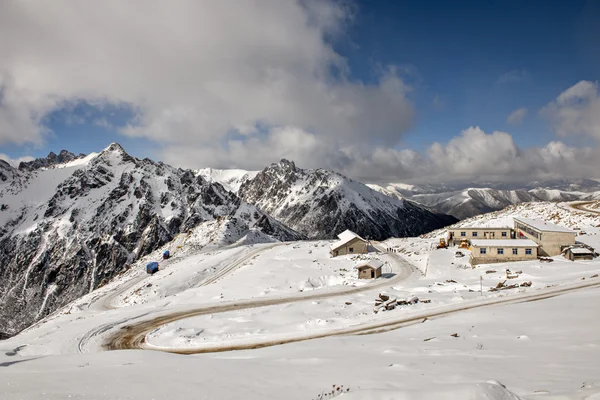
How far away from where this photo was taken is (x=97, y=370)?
43.2ft

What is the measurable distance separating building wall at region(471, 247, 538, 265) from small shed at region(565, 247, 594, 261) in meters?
4.34

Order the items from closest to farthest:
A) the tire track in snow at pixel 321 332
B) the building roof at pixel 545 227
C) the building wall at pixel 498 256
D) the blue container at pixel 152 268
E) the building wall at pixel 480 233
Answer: the tire track in snow at pixel 321 332
the building wall at pixel 498 256
the building roof at pixel 545 227
the building wall at pixel 480 233
the blue container at pixel 152 268

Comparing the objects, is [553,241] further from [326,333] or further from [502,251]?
[326,333]

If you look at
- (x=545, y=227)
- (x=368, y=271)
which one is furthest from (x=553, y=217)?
(x=368, y=271)

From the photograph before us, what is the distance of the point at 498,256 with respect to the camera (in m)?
52.3

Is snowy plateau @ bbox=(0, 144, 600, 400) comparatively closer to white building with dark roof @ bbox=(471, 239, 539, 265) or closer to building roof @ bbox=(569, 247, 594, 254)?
white building with dark roof @ bbox=(471, 239, 539, 265)

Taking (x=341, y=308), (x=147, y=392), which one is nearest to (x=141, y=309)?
(x=341, y=308)

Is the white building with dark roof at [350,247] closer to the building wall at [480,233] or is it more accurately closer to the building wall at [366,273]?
the building wall at [366,273]

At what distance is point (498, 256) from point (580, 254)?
10504mm

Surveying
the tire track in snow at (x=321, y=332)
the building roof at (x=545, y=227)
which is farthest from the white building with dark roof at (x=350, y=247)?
the tire track in snow at (x=321, y=332)

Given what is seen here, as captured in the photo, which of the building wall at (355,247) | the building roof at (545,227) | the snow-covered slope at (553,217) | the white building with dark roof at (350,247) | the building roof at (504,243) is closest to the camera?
the building roof at (504,243)

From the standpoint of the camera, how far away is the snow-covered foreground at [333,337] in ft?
38.2

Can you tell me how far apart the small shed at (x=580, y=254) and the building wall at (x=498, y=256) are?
4335 mm

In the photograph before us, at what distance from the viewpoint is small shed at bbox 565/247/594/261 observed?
158ft
